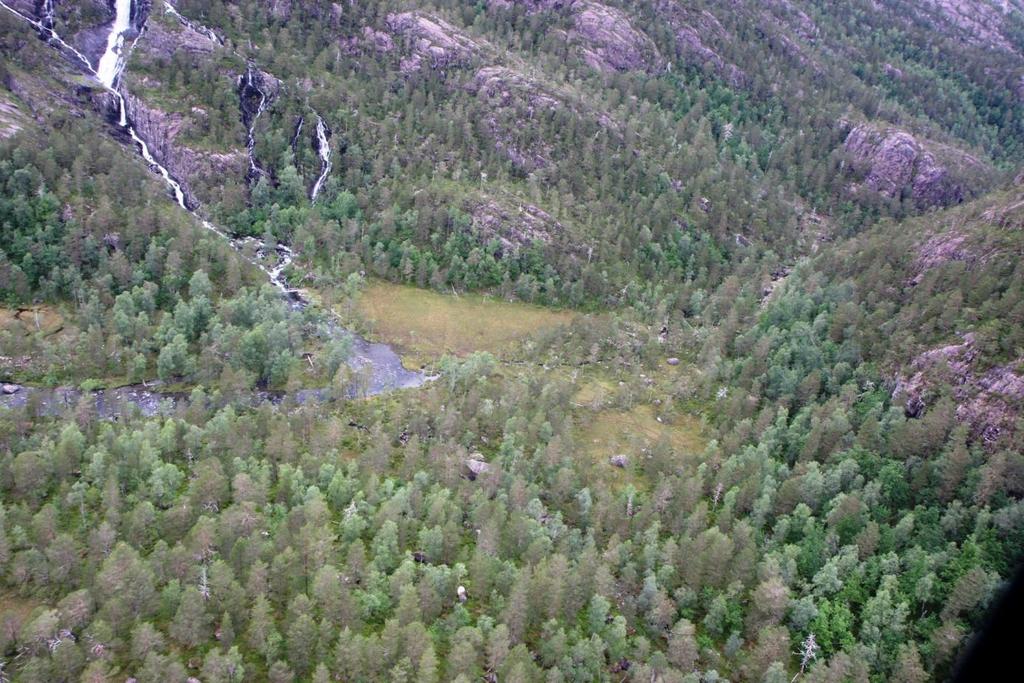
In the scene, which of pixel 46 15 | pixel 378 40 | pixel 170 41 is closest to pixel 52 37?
pixel 46 15

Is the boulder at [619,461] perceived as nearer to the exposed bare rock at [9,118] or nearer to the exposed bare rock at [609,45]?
the exposed bare rock at [9,118]

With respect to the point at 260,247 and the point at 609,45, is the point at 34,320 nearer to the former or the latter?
the point at 260,247

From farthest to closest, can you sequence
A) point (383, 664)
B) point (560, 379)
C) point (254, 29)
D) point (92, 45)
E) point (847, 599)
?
point (254, 29)
point (92, 45)
point (560, 379)
point (847, 599)
point (383, 664)

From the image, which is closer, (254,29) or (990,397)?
(990,397)

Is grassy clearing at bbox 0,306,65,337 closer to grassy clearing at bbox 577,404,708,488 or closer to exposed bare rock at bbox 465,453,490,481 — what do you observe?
exposed bare rock at bbox 465,453,490,481

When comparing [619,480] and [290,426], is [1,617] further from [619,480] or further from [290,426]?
[619,480]

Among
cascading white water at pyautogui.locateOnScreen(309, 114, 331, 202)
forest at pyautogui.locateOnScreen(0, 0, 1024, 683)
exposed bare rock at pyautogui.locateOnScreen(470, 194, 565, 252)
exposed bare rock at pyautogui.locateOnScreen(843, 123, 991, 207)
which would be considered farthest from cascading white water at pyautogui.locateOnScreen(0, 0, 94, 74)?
exposed bare rock at pyautogui.locateOnScreen(843, 123, 991, 207)

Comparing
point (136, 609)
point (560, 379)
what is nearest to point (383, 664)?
point (136, 609)
